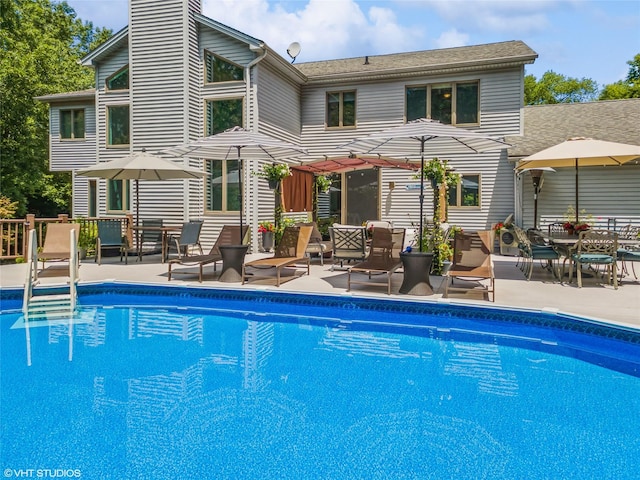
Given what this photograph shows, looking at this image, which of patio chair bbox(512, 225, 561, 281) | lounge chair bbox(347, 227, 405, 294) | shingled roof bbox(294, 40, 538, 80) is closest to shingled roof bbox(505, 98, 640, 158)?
shingled roof bbox(294, 40, 538, 80)

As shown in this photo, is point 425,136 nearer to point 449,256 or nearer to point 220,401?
point 449,256

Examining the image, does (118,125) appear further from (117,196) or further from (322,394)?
(322,394)

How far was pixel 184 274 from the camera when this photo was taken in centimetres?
958

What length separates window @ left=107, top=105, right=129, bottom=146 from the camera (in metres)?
15.0

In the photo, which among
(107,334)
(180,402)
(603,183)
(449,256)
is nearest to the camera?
(180,402)

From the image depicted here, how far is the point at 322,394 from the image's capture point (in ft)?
14.8

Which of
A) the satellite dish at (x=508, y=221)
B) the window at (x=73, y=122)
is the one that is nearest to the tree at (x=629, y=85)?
the satellite dish at (x=508, y=221)

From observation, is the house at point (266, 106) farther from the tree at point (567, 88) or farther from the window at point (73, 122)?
the tree at point (567, 88)

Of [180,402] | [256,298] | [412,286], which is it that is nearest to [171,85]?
[256,298]

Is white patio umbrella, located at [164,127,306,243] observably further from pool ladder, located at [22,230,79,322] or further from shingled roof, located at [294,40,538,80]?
shingled roof, located at [294,40,538,80]

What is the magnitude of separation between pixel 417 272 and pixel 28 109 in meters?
21.1

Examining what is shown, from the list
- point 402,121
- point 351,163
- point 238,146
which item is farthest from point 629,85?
point 238,146

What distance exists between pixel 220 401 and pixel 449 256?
6.14 meters

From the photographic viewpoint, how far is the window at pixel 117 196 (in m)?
15.1
